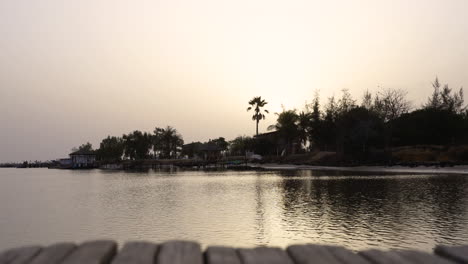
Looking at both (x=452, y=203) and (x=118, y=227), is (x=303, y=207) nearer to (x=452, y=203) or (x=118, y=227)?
(x=452, y=203)

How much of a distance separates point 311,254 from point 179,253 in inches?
30.8

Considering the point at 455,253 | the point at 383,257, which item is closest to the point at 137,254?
the point at 383,257

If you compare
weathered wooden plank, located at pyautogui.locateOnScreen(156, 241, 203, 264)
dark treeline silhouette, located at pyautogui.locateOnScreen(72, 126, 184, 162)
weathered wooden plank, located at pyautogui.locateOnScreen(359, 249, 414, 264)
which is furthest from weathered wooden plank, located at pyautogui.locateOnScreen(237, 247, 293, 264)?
dark treeline silhouette, located at pyautogui.locateOnScreen(72, 126, 184, 162)

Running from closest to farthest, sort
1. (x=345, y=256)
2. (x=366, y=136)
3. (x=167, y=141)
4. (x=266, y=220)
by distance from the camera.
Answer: (x=345, y=256) < (x=266, y=220) < (x=366, y=136) < (x=167, y=141)

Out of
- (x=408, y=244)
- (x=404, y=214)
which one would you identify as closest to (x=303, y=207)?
(x=404, y=214)

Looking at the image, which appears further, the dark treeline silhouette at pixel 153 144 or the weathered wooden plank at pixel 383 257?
the dark treeline silhouette at pixel 153 144

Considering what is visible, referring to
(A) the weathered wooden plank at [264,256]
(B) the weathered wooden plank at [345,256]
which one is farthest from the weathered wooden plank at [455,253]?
(A) the weathered wooden plank at [264,256]

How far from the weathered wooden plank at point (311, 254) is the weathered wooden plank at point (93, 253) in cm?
109

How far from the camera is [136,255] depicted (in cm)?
233

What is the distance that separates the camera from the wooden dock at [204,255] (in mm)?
2234

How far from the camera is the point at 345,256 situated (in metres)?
2.30

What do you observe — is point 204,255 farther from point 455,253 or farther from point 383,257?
point 455,253

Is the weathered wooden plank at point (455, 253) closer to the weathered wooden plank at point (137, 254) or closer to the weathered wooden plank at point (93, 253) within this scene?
the weathered wooden plank at point (137, 254)

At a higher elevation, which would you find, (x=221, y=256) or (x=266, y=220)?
(x=221, y=256)
